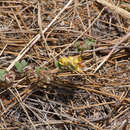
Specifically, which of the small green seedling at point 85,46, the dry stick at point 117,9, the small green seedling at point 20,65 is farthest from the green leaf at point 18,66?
the dry stick at point 117,9

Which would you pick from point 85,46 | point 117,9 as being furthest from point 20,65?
point 117,9

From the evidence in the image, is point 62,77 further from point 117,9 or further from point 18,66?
point 117,9

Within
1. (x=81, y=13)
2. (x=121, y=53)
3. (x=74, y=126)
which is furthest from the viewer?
(x=81, y=13)

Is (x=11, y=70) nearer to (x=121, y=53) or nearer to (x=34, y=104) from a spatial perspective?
(x=34, y=104)

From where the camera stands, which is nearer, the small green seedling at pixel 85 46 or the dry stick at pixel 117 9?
the small green seedling at pixel 85 46

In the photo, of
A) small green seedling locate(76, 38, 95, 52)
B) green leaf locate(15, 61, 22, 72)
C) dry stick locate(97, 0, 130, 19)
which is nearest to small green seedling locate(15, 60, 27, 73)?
green leaf locate(15, 61, 22, 72)

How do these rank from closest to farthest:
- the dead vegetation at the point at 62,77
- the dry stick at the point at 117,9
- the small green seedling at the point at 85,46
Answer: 1. the small green seedling at the point at 85,46
2. the dead vegetation at the point at 62,77
3. the dry stick at the point at 117,9

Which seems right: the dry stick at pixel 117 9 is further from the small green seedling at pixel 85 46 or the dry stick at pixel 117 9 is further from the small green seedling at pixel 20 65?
the small green seedling at pixel 20 65

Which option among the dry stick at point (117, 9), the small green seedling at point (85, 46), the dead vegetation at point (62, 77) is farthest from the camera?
the dry stick at point (117, 9)

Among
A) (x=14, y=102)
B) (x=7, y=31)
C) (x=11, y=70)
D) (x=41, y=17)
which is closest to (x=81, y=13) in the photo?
(x=41, y=17)
